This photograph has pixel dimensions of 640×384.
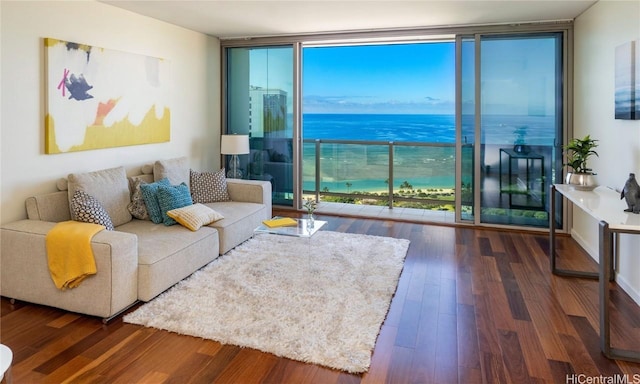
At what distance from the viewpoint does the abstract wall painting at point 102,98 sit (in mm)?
3709

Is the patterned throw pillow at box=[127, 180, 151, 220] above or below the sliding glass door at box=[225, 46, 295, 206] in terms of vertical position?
below

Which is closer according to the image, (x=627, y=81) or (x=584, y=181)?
(x=627, y=81)

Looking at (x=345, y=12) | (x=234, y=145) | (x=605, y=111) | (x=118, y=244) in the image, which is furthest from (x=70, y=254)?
(x=605, y=111)

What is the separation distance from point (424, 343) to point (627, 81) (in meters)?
2.58

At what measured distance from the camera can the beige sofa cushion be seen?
3.58 m

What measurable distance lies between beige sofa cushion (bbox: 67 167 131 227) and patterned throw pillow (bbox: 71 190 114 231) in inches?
9.5

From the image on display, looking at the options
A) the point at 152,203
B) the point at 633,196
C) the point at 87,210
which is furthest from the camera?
the point at 152,203

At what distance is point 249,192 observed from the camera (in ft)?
16.6

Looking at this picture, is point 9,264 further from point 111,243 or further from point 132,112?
point 132,112

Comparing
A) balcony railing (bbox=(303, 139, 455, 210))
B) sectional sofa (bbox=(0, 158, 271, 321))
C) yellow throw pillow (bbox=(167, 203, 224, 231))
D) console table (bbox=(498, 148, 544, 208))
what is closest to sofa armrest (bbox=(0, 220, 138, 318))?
sectional sofa (bbox=(0, 158, 271, 321))

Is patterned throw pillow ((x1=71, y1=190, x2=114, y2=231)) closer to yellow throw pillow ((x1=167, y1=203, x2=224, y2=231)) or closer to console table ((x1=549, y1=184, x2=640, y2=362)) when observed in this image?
yellow throw pillow ((x1=167, y1=203, x2=224, y2=231))

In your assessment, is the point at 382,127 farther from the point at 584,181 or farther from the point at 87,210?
the point at 87,210

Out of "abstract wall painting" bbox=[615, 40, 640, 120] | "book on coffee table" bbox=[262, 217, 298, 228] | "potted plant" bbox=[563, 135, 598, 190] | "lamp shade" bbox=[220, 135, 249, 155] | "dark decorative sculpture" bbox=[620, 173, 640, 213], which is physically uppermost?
"abstract wall painting" bbox=[615, 40, 640, 120]

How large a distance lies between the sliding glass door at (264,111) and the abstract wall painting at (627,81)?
387 centimetres
